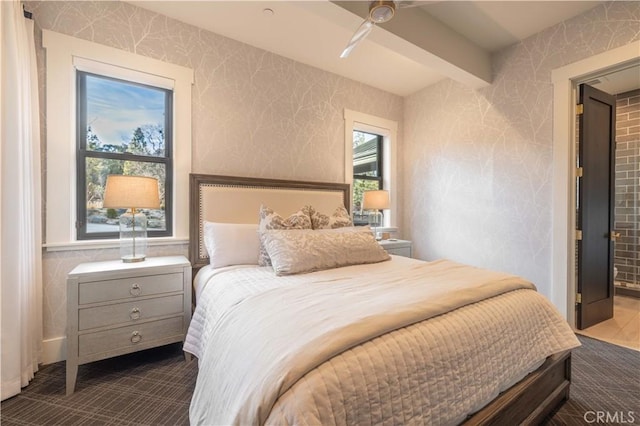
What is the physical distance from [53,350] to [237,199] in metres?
1.76

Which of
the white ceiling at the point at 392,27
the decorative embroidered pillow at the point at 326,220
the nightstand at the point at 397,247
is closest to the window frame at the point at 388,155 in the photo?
the nightstand at the point at 397,247

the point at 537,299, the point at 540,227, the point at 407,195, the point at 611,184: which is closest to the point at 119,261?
the point at 537,299

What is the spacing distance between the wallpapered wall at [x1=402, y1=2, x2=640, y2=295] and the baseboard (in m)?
3.85

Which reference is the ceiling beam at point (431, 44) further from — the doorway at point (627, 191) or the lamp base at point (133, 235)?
the lamp base at point (133, 235)

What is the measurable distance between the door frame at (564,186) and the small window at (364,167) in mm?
1979

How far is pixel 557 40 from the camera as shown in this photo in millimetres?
2697

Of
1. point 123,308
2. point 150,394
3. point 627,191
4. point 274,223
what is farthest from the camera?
point 627,191

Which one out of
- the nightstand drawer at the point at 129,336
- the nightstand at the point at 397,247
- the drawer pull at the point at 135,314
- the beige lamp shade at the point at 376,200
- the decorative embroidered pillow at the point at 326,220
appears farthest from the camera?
the beige lamp shade at the point at 376,200

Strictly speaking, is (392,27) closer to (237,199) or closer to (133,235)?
(237,199)

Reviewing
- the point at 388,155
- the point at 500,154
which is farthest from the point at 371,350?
the point at 388,155

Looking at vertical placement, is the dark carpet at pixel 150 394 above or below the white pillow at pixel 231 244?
below

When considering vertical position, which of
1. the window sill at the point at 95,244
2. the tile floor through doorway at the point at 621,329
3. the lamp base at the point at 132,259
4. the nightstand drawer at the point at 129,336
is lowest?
the tile floor through doorway at the point at 621,329

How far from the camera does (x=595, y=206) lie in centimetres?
284

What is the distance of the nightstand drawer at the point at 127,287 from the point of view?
185cm
